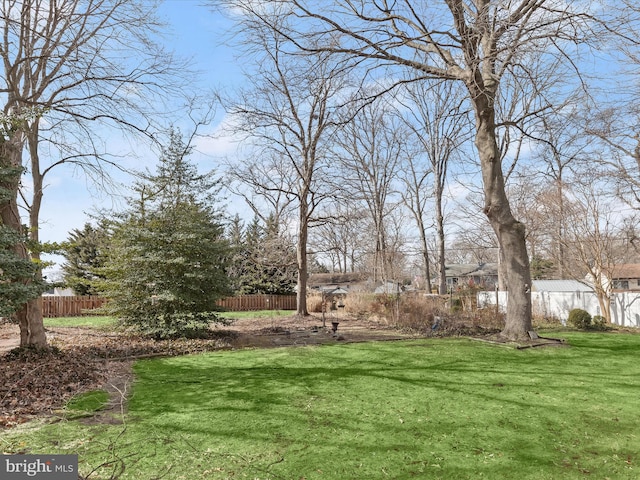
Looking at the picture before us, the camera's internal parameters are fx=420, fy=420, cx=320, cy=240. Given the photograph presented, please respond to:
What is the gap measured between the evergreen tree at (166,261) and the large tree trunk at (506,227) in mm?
7116

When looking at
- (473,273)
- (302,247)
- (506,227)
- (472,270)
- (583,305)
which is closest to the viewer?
(506,227)

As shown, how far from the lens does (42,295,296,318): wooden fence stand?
2123 cm

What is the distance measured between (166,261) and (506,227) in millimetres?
8483

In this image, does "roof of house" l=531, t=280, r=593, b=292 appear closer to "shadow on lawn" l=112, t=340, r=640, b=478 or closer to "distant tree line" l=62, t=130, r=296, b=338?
"shadow on lawn" l=112, t=340, r=640, b=478

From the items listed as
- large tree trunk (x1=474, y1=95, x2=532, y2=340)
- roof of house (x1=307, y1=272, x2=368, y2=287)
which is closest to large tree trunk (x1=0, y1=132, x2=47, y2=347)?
large tree trunk (x1=474, y1=95, x2=532, y2=340)

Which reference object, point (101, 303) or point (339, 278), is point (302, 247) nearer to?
point (101, 303)

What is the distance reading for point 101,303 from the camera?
72.9 ft

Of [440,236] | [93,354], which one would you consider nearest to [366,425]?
[93,354]

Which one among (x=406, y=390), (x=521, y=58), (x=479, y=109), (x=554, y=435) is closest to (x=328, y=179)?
(x=479, y=109)

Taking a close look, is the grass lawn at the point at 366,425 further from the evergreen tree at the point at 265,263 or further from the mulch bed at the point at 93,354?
the evergreen tree at the point at 265,263

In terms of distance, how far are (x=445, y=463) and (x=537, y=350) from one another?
22.1 ft

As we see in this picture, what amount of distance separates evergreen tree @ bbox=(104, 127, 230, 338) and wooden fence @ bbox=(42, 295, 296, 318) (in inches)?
357

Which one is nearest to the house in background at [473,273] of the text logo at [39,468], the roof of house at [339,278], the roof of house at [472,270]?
the roof of house at [472,270]

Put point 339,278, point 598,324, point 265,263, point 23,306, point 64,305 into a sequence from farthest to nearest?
point 339,278
point 64,305
point 265,263
point 598,324
point 23,306
